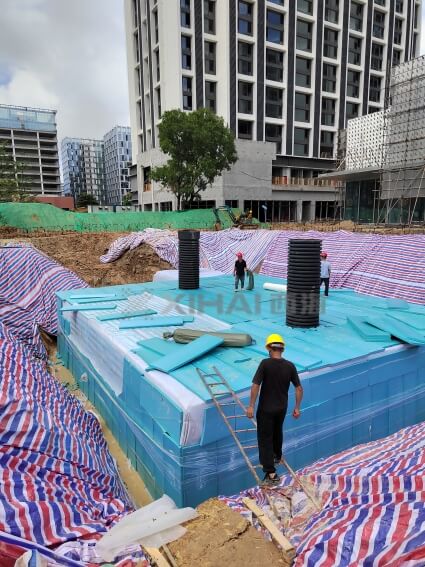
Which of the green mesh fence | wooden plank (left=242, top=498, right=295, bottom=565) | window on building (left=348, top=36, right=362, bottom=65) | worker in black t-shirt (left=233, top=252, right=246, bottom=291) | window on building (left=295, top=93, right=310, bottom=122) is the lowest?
wooden plank (left=242, top=498, right=295, bottom=565)

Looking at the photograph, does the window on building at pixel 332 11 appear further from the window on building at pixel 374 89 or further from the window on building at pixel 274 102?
the window on building at pixel 274 102

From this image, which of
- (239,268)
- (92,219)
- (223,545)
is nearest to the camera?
(223,545)

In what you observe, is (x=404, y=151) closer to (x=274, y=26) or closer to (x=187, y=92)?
(x=187, y=92)

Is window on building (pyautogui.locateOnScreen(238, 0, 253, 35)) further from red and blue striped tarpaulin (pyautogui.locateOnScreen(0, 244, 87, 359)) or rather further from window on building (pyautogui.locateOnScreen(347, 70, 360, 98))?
red and blue striped tarpaulin (pyautogui.locateOnScreen(0, 244, 87, 359))

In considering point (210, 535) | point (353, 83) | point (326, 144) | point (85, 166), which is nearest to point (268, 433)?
point (210, 535)

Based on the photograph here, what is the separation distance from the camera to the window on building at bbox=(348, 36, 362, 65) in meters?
52.0

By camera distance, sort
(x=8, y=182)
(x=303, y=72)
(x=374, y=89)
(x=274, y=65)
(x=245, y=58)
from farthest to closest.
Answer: (x=374, y=89), (x=303, y=72), (x=274, y=65), (x=245, y=58), (x=8, y=182)

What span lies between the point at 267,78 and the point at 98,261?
128 ft

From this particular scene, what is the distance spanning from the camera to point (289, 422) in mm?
5105

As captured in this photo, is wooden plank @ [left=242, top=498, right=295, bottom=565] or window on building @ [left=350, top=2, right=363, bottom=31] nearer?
wooden plank @ [left=242, top=498, right=295, bottom=565]

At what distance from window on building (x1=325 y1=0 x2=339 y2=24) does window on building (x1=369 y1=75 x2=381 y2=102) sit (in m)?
10.1

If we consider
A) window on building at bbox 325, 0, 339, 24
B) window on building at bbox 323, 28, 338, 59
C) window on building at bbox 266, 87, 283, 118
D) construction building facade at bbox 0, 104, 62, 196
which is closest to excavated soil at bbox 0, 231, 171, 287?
window on building at bbox 266, 87, 283, 118

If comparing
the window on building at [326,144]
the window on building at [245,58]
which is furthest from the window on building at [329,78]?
the window on building at [245,58]

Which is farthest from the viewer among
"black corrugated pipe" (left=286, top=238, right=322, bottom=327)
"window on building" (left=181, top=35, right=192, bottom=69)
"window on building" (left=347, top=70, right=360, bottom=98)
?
"window on building" (left=347, top=70, right=360, bottom=98)
